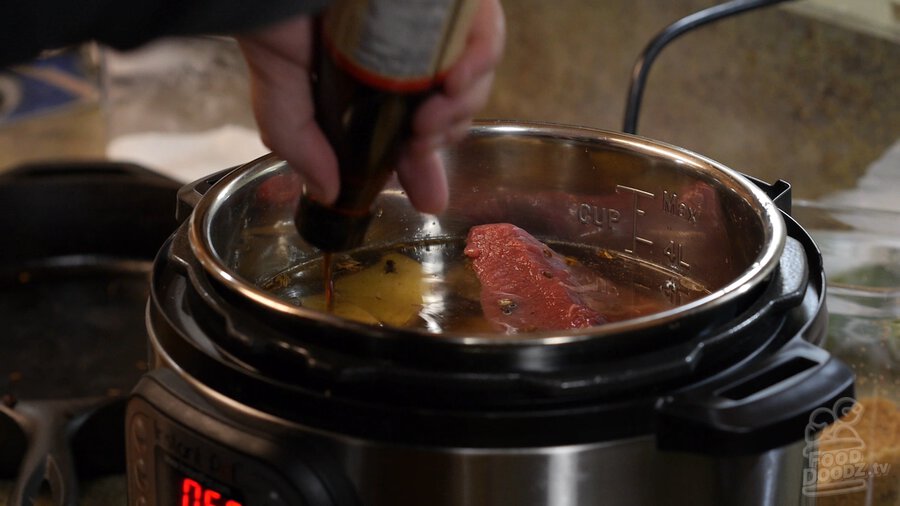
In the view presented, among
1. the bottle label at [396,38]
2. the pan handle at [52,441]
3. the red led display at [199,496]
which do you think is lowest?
the pan handle at [52,441]

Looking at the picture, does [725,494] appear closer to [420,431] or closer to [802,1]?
[420,431]

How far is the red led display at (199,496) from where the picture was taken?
0.82 metres

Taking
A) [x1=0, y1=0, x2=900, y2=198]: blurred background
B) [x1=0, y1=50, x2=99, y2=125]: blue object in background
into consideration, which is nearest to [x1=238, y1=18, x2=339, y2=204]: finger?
[x1=0, y1=0, x2=900, y2=198]: blurred background

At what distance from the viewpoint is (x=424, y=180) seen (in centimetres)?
92

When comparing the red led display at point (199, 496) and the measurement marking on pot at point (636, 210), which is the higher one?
the measurement marking on pot at point (636, 210)

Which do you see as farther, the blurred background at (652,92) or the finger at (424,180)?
the blurred background at (652,92)

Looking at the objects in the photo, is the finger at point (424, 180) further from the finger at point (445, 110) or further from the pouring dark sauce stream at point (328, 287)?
the pouring dark sauce stream at point (328, 287)

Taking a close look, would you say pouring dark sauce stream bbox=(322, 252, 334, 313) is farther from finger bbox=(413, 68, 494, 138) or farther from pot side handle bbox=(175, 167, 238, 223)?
finger bbox=(413, 68, 494, 138)

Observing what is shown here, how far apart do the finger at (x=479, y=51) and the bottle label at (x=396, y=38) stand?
0.02 m

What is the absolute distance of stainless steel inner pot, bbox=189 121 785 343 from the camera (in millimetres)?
1082

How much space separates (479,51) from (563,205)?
449mm

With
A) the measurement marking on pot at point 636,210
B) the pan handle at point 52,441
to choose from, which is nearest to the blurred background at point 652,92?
the measurement marking on pot at point 636,210

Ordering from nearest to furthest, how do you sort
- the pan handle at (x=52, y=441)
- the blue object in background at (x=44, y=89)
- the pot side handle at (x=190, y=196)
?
1. the pot side handle at (x=190, y=196)
2. the pan handle at (x=52, y=441)
3. the blue object in background at (x=44, y=89)

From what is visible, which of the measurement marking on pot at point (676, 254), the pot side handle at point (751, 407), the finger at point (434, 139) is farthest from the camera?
the measurement marking on pot at point (676, 254)
